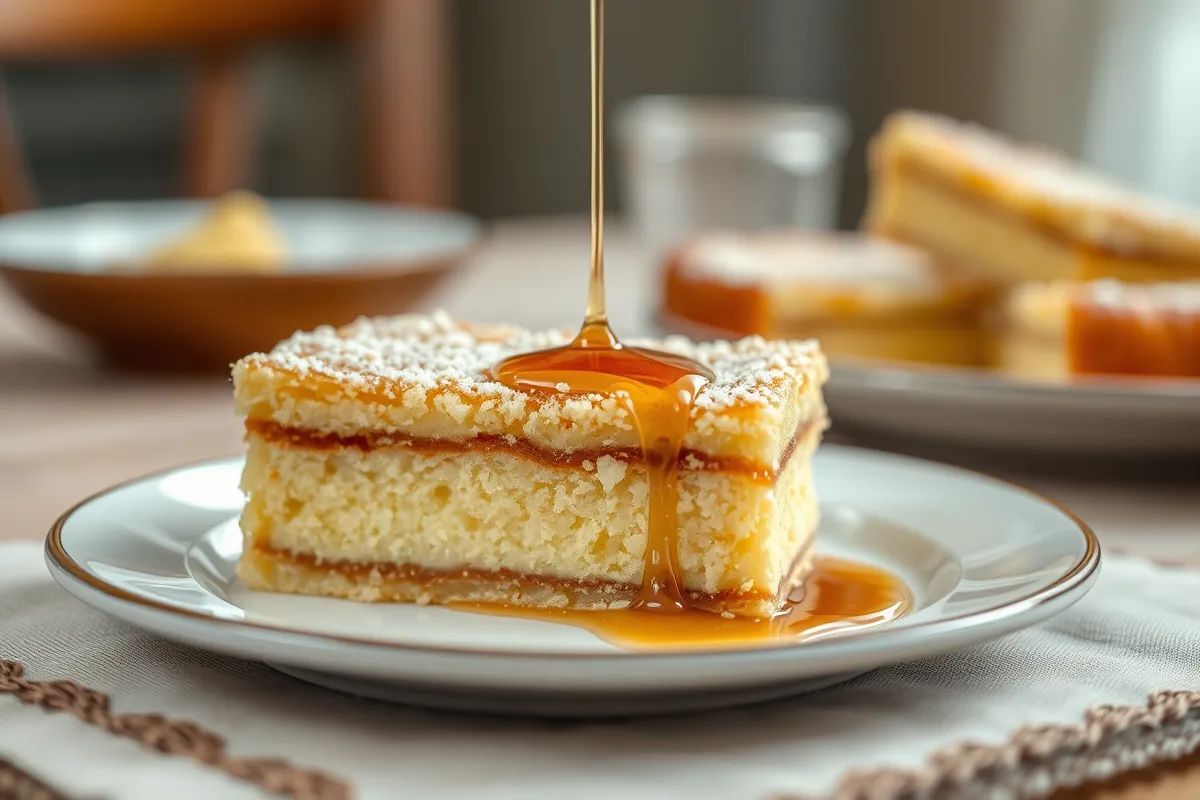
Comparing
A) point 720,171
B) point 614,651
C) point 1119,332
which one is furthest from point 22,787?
point 720,171

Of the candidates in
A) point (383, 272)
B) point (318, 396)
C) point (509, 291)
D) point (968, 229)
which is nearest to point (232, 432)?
point (383, 272)

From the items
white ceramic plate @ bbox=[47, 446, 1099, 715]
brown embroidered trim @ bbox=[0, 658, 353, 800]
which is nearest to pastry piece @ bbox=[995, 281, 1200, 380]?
white ceramic plate @ bbox=[47, 446, 1099, 715]

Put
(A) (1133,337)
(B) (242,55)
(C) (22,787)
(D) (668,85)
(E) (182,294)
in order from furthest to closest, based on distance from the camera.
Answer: (D) (668,85) < (B) (242,55) < (E) (182,294) < (A) (1133,337) < (C) (22,787)

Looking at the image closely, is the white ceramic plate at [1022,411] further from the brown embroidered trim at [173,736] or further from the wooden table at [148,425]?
the brown embroidered trim at [173,736]

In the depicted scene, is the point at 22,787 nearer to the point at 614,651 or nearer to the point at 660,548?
the point at 614,651

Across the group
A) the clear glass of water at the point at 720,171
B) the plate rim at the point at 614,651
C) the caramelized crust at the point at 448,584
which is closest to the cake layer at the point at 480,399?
the caramelized crust at the point at 448,584

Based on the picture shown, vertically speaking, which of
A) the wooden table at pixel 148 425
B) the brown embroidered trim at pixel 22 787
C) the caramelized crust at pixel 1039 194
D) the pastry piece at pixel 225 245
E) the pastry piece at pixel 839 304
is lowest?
the wooden table at pixel 148 425

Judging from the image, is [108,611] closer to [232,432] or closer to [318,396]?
[318,396]
